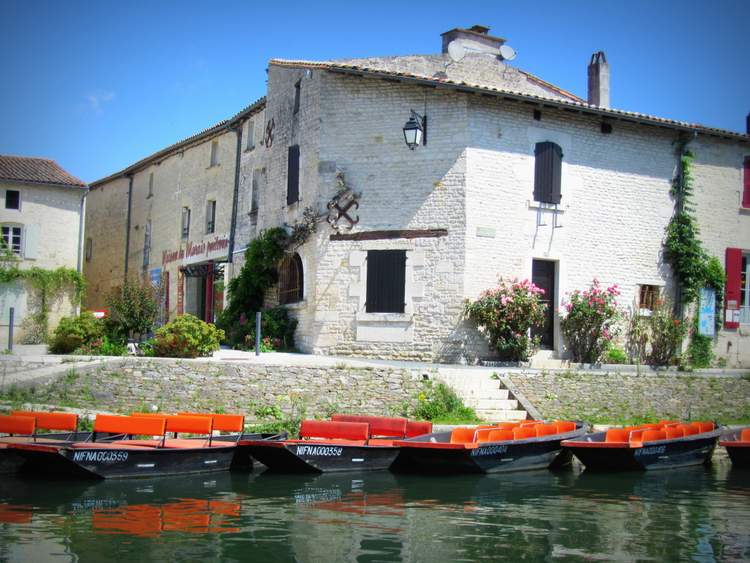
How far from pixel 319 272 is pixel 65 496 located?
1028 cm

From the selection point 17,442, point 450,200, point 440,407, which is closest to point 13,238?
point 450,200

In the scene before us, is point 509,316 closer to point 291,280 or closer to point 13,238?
point 291,280

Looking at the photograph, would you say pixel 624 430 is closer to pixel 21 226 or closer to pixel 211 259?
pixel 211 259

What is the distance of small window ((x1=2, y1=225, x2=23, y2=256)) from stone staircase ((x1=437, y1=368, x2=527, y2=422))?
50.2 ft

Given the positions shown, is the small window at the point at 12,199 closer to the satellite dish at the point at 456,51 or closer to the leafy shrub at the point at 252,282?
the leafy shrub at the point at 252,282

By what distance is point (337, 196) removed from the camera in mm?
20109

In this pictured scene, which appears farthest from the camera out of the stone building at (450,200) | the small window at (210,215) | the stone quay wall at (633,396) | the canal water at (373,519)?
the small window at (210,215)

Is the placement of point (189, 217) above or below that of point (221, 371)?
above

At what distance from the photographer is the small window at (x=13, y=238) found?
84.3 ft

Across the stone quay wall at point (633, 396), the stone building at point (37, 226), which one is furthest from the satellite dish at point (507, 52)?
the stone building at point (37, 226)

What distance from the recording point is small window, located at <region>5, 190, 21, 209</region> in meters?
25.8

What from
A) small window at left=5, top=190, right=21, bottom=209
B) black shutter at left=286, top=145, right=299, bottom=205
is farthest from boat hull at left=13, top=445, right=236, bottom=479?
small window at left=5, top=190, right=21, bottom=209

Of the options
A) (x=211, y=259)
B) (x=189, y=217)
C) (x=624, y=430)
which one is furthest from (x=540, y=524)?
(x=189, y=217)

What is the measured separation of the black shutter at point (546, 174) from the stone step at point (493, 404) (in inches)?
230
